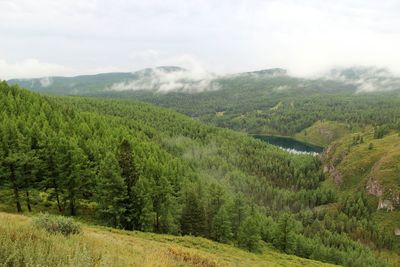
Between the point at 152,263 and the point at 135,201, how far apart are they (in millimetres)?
41759

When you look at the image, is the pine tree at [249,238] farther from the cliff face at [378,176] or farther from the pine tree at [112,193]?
the cliff face at [378,176]

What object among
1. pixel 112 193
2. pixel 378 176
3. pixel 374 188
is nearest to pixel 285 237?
pixel 112 193

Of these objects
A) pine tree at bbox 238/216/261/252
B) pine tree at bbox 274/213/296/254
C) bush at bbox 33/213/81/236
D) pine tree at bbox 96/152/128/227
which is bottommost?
pine tree at bbox 274/213/296/254

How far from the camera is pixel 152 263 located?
576 inches

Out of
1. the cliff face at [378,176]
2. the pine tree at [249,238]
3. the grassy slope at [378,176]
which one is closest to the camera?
the pine tree at [249,238]

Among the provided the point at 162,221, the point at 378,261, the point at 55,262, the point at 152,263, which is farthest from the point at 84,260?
the point at 378,261

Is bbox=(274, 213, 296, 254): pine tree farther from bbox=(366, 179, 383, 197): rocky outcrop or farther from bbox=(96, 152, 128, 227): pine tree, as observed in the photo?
bbox=(366, 179, 383, 197): rocky outcrop

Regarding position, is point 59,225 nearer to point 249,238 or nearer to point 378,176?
point 249,238

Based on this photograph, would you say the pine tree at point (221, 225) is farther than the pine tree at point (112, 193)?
Yes

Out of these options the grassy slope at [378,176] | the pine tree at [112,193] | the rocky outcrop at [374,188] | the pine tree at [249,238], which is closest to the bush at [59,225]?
the pine tree at [112,193]

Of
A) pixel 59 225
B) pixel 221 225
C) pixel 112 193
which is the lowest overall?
pixel 221 225

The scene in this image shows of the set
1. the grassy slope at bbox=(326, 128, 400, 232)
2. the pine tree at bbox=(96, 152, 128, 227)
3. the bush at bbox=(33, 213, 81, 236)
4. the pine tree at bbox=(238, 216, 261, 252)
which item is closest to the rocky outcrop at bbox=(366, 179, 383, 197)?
the grassy slope at bbox=(326, 128, 400, 232)

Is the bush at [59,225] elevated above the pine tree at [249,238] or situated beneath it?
elevated above

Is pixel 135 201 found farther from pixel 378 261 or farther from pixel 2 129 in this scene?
pixel 378 261
